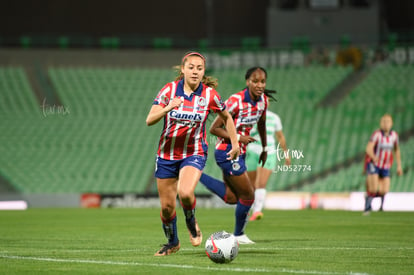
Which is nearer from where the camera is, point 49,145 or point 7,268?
point 7,268

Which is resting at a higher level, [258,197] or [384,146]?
[384,146]

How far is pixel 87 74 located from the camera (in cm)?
3238

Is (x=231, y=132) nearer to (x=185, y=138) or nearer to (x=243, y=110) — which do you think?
(x=185, y=138)

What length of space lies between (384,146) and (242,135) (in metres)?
9.34

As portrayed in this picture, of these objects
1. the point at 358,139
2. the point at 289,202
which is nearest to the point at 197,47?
the point at 358,139

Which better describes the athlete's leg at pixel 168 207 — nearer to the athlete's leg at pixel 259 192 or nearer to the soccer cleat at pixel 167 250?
the soccer cleat at pixel 167 250

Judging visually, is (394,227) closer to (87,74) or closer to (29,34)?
(87,74)

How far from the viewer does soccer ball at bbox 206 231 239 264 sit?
806 centimetres

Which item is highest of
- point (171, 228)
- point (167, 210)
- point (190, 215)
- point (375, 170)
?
point (167, 210)

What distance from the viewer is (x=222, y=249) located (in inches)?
318

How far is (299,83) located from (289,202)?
8258 mm

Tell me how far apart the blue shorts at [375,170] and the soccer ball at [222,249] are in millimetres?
12154

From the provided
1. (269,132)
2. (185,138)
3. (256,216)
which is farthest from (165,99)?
(269,132)

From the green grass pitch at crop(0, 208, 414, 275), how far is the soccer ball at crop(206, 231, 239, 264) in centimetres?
11
